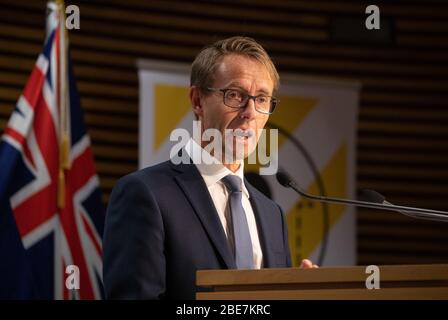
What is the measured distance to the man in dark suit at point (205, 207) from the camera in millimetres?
2342

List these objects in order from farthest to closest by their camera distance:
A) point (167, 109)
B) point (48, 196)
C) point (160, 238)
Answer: point (167, 109)
point (48, 196)
point (160, 238)

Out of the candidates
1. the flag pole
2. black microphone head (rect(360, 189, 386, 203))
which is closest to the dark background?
the flag pole

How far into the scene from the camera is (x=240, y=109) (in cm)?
265

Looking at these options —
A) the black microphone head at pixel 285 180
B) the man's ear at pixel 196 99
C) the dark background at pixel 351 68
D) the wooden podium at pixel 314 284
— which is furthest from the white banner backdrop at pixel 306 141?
the wooden podium at pixel 314 284

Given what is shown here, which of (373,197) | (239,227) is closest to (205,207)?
(239,227)

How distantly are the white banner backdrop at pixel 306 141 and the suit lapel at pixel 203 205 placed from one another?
269 cm

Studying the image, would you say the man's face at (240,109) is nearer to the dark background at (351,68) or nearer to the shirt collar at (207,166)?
the shirt collar at (207,166)

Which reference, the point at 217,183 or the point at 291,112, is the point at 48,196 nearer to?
the point at 291,112

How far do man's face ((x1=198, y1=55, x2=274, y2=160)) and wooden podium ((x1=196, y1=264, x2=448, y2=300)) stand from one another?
696mm

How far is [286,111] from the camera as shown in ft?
18.9

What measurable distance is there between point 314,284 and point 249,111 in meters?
0.77

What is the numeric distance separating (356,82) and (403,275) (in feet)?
13.6
